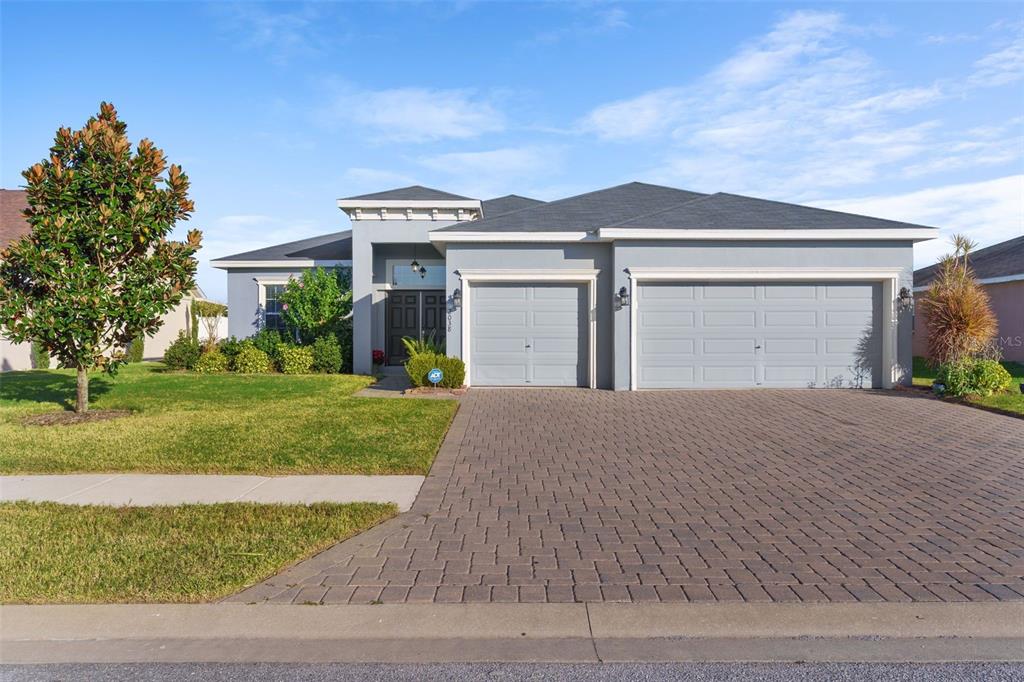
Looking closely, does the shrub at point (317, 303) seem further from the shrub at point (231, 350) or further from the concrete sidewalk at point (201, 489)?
the concrete sidewalk at point (201, 489)

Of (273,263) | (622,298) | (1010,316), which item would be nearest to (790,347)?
(622,298)

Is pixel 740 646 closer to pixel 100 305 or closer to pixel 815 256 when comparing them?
pixel 100 305

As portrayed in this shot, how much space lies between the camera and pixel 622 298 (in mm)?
14703

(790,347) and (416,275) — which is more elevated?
(416,275)

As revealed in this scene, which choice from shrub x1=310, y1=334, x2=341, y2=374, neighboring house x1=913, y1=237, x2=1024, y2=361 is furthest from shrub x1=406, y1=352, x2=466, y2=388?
neighboring house x1=913, y1=237, x2=1024, y2=361

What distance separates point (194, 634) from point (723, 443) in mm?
7165

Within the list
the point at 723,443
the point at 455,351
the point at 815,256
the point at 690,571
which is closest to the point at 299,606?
the point at 690,571

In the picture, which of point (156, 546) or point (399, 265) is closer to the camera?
point (156, 546)

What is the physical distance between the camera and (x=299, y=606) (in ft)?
14.0

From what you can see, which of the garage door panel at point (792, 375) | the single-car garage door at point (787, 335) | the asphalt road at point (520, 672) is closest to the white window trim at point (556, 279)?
the single-car garage door at point (787, 335)

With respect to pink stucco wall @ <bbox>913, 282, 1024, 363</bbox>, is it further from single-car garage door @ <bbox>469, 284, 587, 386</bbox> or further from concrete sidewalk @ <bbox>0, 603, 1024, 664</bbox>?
concrete sidewalk @ <bbox>0, 603, 1024, 664</bbox>

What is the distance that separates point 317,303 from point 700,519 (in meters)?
14.9

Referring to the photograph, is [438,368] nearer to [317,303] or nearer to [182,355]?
[317,303]

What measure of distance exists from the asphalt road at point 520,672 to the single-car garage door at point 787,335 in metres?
11.5
